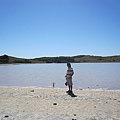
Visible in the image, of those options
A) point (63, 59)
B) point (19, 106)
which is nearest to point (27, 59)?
point (63, 59)

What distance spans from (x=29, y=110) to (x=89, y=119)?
3031mm

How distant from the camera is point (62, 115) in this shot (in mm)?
8867

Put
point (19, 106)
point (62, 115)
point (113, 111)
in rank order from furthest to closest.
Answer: point (19, 106) < point (113, 111) < point (62, 115)

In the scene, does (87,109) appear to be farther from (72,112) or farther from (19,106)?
(19,106)

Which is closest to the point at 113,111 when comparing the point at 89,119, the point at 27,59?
the point at 89,119

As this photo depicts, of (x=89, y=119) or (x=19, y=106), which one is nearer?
(x=89, y=119)

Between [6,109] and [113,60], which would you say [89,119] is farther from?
[113,60]

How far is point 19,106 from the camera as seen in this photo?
1070 centimetres

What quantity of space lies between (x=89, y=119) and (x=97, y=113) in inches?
40.0

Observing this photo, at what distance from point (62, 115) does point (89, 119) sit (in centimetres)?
122

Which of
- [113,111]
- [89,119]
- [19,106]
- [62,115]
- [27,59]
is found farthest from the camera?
[27,59]

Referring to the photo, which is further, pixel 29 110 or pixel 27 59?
pixel 27 59

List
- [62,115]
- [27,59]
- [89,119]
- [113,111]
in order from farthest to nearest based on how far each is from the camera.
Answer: [27,59] → [113,111] → [62,115] → [89,119]

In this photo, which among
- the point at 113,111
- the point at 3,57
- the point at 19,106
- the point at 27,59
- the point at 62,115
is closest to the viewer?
the point at 62,115
